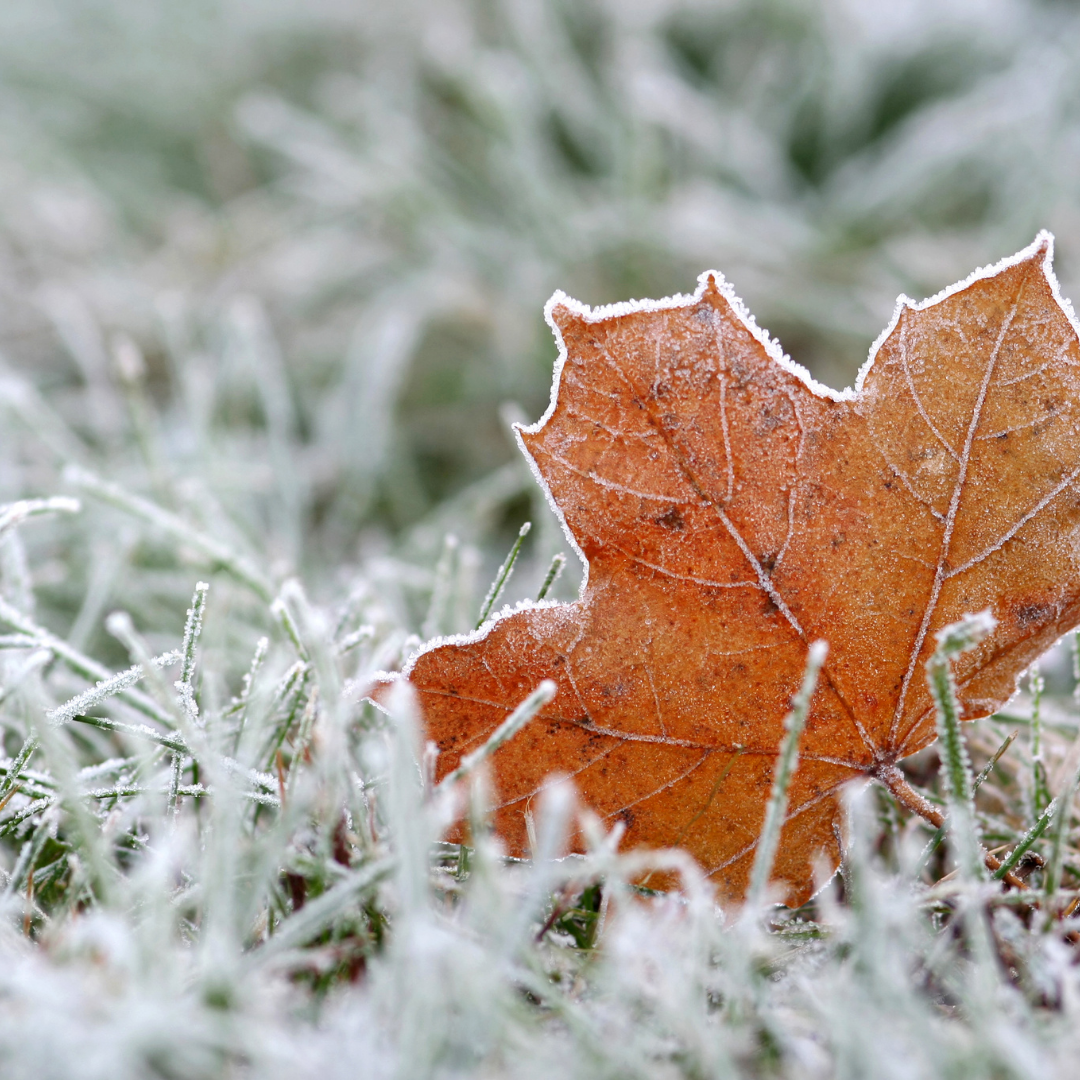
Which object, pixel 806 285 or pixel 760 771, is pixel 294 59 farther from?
pixel 760 771

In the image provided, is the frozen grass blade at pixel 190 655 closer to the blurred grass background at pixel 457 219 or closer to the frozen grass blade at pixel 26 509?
the frozen grass blade at pixel 26 509

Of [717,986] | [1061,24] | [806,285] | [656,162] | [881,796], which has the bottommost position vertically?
[717,986]

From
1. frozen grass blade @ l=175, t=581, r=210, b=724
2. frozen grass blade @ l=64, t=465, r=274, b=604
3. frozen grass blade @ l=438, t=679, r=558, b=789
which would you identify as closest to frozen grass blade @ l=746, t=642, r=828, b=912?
frozen grass blade @ l=438, t=679, r=558, b=789

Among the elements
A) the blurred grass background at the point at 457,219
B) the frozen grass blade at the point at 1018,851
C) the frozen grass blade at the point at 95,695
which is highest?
the blurred grass background at the point at 457,219

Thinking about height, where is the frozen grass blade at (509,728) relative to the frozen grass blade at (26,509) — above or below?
below

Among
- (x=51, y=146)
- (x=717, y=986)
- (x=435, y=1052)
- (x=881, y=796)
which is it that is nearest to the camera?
Answer: (x=435, y=1052)

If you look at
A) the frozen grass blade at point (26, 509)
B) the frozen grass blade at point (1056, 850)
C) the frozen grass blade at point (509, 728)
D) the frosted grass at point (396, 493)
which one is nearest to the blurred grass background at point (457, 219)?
the frosted grass at point (396, 493)

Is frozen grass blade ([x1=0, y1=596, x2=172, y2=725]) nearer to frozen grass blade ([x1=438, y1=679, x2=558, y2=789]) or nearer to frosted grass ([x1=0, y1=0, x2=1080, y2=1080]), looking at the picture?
frosted grass ([x1=0, y1=0, x2=1080, y2=1080])

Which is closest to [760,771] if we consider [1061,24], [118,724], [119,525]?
[118,724]

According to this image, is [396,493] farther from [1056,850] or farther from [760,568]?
[1056,850]
